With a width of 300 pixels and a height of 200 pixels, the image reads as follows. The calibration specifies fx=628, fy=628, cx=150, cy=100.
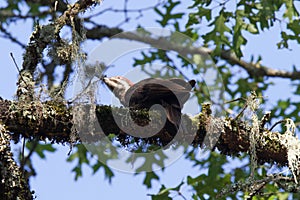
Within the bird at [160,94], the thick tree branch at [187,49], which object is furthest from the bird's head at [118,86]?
the thick tree branch at [187,49]

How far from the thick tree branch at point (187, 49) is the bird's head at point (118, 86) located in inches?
116

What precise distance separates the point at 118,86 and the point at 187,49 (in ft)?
12.7

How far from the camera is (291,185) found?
4219 millimetres

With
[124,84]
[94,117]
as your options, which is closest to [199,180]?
[124,84]

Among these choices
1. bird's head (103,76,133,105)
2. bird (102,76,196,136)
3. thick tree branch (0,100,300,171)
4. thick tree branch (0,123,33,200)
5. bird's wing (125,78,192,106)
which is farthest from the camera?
bird's head (103,76,133,105)

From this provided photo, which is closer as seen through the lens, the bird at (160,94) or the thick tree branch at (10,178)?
the thick tree branch at (10,178)

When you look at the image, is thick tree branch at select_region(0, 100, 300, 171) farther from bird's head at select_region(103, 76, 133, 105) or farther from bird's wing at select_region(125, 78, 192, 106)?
bird's head at select_region(103, 76, 133, 105)

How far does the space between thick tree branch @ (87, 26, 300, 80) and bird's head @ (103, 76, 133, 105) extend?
2954mm

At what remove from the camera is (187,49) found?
8.68 metres

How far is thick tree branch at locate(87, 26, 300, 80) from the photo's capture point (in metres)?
8.27

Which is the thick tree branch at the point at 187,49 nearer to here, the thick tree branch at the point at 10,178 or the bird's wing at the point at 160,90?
the bird's wing at the point at 160,90

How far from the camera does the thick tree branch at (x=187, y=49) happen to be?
8.27 m

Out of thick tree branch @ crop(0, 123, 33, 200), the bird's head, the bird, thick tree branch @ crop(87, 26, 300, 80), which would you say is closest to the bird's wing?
the bird

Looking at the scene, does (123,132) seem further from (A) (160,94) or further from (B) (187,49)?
(B) (187,49)
